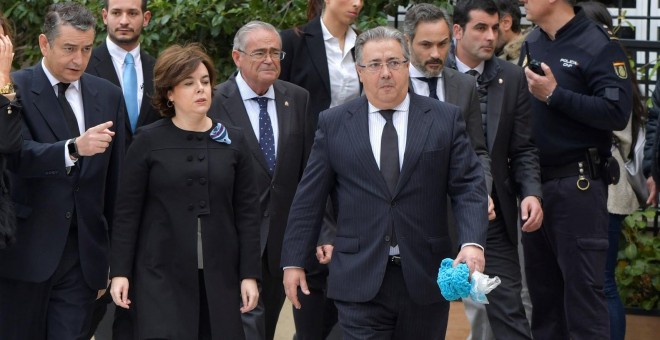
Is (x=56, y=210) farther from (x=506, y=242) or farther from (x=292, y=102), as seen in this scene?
(x=506, y=242)

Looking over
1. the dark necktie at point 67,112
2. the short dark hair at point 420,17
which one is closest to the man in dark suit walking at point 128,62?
the dark necktie at point 67,112

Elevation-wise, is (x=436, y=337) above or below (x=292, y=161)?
below

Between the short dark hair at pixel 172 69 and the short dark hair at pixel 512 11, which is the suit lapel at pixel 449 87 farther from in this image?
the short dark hair at pixel 512 11

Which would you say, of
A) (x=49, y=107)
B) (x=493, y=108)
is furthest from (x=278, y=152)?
(x=49, y=107)

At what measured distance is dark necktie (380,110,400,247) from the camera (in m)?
5.92

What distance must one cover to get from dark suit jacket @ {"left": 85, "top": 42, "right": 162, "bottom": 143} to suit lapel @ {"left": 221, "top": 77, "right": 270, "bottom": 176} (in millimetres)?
420

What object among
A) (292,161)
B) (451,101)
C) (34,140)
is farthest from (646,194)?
(34,140)

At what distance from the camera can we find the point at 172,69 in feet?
21.2

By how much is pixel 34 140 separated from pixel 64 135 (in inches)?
5.8

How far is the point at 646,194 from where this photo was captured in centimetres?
803

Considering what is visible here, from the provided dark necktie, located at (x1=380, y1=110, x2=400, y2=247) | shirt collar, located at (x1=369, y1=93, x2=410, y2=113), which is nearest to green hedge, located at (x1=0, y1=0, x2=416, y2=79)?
shirt collar, located at (x1=369, y1=93, x2=410, y2=113)

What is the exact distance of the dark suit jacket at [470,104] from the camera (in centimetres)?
700

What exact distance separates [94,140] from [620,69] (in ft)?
9.26

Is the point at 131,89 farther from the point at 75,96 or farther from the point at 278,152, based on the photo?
the point at 278,152
